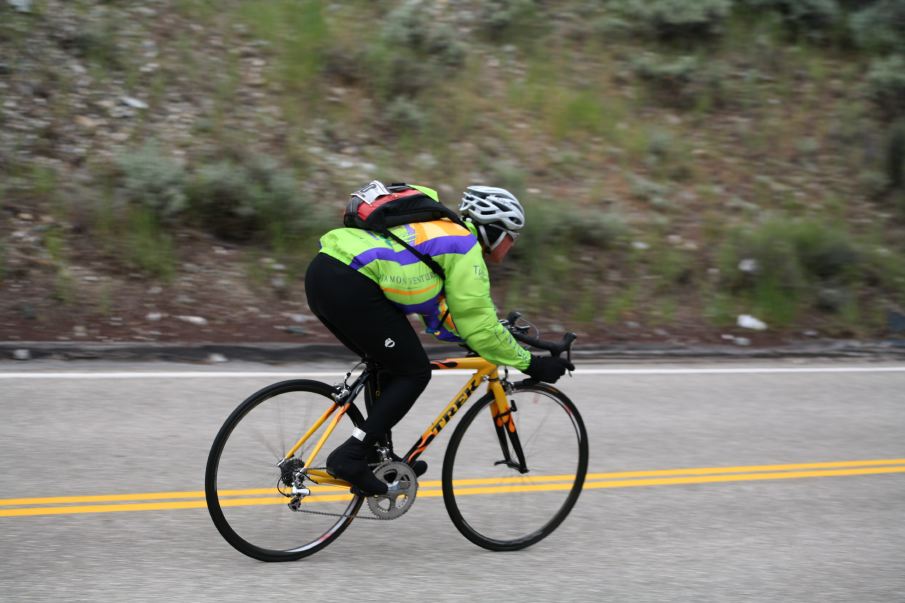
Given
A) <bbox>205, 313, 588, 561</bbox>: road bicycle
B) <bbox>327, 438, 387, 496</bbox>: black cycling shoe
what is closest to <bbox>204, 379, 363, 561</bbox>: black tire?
<bbox>205, 313, 588, 561</bbox>: road bicycle

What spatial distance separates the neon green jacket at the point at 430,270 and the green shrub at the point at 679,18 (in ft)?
37.7

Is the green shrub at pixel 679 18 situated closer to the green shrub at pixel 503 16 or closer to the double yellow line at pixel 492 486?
the green shrub at pixel 503 16

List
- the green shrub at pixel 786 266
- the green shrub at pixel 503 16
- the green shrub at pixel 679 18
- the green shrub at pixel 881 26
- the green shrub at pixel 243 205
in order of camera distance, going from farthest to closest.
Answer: the green shrub at pixel 881 26
the green shrub at pixel 679 18
the green shrub at pixel 503 16
the green shrub at pixel 786 266
the green shrub at pixel 243 205

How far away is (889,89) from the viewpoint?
14695 millimetres

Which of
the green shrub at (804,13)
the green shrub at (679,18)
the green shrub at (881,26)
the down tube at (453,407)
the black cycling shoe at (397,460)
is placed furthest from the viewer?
the green shrub at (804,13)

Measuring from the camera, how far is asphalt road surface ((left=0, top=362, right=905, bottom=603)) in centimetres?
476

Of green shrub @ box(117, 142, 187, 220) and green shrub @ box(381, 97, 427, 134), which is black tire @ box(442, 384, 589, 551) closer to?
green shrub @ box(117, 142, 187, 220)

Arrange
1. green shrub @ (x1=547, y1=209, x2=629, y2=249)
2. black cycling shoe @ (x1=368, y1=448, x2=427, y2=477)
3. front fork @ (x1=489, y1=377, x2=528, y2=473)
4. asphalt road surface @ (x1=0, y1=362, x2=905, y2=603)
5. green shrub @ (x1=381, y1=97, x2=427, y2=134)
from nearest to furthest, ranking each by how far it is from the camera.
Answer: asphalt road surface @ (x1=0, y1=362, x2=905, y2=603) < black cycling shoe @ (x1=368, y1=448, x2=427, y2=477) < front fork @ (x1=489, y1=377, x2=528, y2=473) < green shrub @ (x1=547, y1=209, x2=629, y2=249) < green shrub @ (x1=381, y1=97, x2=427, y2=134)

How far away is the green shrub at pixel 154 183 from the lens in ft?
33.7

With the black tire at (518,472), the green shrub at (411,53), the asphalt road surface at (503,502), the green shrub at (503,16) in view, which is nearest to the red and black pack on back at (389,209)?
the black tire at (518,472)

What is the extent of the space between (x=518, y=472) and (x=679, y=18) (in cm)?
1135

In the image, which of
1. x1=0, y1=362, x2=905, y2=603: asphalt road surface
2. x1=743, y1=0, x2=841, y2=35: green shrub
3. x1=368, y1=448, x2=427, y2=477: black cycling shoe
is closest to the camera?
x1=0, y1=362, x2=905, y2=603: asphalt road surface

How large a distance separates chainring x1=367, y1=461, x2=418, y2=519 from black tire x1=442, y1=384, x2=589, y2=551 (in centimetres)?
20

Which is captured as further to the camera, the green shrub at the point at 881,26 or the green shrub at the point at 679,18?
the green shrub at the point at 881,26
